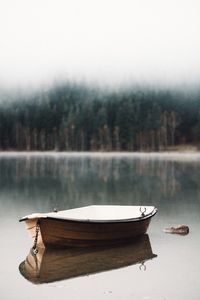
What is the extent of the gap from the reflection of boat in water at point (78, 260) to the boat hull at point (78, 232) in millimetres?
295

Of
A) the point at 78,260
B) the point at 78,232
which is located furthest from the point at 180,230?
the point at 78,260

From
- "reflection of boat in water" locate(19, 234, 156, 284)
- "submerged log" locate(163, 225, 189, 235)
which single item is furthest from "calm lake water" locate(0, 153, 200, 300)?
"submerged log" locate(163, 225, 189, 235)

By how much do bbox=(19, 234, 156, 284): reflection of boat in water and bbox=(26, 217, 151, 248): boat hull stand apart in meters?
0.29

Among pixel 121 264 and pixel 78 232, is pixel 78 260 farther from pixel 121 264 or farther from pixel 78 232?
pixel 121 264

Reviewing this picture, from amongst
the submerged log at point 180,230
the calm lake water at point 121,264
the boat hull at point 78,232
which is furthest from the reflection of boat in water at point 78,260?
the submerged log at point 180,230

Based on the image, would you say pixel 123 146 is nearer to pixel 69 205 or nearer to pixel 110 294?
pixel 69 205

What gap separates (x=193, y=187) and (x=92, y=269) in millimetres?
34328

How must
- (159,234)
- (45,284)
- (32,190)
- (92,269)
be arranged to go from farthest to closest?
(32,190) → (159,234) → (92,269) → (45,284)

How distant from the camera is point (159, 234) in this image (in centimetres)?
2778

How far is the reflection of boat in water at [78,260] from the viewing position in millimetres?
20172

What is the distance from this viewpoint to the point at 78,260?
2220 centimetres

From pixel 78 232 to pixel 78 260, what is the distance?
1676mm

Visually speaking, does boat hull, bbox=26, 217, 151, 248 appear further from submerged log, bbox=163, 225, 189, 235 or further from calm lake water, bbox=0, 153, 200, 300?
submerged log, bbox=163, 225, 189, 235

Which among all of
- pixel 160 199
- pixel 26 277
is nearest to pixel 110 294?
pixel 26 277
